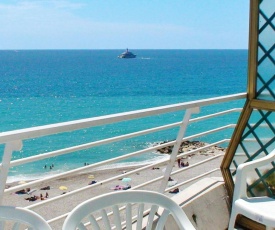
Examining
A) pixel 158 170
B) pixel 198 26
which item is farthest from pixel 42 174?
pixel 198 26

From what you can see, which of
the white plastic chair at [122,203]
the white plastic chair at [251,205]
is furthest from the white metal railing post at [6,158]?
the white plastic chair at [251,205]

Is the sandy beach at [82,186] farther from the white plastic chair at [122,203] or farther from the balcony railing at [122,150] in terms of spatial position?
the white plastic chair at [122,203]

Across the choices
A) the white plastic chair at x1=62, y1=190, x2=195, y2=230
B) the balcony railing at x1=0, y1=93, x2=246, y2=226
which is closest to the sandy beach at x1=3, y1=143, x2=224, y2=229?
the balcony railing at x1=0, y1=93, x2=246, y2=226

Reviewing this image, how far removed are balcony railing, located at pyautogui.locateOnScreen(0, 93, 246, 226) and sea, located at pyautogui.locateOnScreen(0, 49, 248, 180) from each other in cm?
22

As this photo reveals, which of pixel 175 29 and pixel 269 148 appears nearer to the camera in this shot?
pixel 269 148

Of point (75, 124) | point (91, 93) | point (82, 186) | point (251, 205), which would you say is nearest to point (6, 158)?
point (75, 124)

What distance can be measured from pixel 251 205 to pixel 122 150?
21.8 metres

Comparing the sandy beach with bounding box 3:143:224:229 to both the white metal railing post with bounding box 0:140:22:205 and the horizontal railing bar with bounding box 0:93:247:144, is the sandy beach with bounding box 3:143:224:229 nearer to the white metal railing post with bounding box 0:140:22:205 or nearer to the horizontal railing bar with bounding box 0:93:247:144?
the horizontal railing bar with bounding box 0:93:247:144

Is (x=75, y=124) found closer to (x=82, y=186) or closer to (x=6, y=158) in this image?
(x=6, y=158)

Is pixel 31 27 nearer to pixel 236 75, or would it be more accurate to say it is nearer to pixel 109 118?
pixel 236 75

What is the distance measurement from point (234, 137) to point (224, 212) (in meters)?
0.57

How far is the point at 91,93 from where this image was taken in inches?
1852

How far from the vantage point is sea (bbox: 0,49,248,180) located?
24.7 meters

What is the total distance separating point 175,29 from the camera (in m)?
64.4
